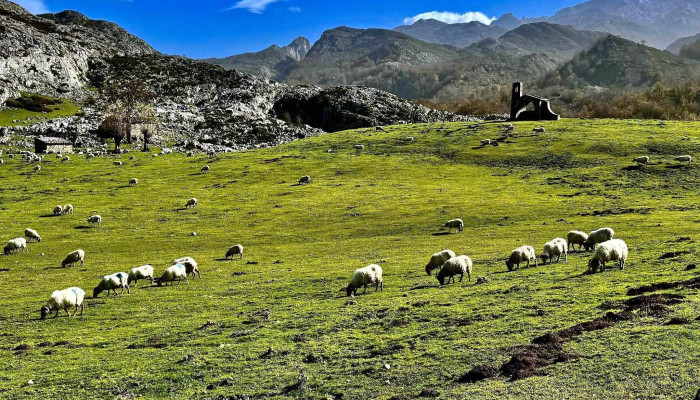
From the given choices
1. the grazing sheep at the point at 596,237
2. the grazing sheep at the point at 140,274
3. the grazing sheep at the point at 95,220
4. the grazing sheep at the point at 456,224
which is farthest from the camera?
the grazing sheep at the point at 95,220

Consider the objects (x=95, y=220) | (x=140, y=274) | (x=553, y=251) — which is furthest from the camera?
(x=95, y=220)

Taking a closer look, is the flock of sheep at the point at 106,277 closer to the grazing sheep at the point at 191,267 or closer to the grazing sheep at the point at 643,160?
the grazing sheep at the point at 191,267

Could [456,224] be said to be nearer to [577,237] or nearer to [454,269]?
[577,237]

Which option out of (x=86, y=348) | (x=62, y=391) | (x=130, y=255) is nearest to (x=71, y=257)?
(x=130, y=255)

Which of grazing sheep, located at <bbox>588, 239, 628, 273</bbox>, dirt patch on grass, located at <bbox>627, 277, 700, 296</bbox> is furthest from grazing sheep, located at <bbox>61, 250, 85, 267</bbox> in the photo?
dirt patch on grass, located at <bbox>627, 277, 700, 296</bbox>

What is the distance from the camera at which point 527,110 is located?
135250mm

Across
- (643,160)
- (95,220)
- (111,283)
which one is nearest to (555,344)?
(111,283)

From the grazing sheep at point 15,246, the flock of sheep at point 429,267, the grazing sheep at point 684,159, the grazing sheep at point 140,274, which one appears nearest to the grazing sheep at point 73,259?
the flock of sheep at point 429,267

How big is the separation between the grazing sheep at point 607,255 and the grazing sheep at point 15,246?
51.7 metres

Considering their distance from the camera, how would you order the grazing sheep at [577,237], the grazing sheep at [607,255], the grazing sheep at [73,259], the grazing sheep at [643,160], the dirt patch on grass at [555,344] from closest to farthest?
the dirt patch on grass at [555,344] → the grazing sheep at [607,255] → the grazing sheep at [577,237] → the grazing sheep at [73,259] → the grazing sheep at [643,160]

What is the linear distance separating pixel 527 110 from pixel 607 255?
115191mm

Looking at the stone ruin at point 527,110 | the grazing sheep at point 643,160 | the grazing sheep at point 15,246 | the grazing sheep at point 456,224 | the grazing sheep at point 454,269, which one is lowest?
the grazing sheep at point 456,224

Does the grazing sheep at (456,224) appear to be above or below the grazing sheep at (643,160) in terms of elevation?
below

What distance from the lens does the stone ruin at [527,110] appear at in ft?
422
